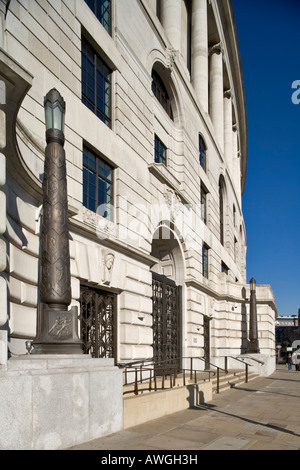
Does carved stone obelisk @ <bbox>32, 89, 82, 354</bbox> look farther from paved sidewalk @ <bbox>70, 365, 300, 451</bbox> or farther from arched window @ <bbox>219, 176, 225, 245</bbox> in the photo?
arched window @ <bbox>219, 176, 225, 245</bbox>

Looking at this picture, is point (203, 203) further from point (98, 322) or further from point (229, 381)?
Result: point (98, 322)

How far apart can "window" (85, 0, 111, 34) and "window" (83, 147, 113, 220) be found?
18.0ft

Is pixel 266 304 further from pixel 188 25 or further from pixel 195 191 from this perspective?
pixel 188 25

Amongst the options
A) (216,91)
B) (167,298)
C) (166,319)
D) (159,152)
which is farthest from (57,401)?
(216,91)

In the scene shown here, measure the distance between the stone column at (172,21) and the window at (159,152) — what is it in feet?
20.6

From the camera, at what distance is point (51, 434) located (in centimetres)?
765

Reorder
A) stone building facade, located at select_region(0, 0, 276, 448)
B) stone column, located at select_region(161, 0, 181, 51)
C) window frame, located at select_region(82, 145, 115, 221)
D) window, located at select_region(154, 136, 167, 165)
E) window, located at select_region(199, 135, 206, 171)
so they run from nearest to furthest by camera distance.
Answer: stone building facade, located at select_region(0, 0, 276, 448), window frame, located at select_region(82, 145, 115, 221), window, located at select_region(154, 136, 167, 165), stone column, located at select_region(161, 0, 181, 51), window, located at select_region(199, 135, 206, 171)

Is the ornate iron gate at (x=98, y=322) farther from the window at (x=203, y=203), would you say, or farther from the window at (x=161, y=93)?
the window at (x=203, y=203)

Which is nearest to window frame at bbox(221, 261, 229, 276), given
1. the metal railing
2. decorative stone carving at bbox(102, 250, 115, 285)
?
the metal railing

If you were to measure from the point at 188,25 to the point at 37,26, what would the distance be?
2513 centimetres

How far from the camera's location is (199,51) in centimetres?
3394

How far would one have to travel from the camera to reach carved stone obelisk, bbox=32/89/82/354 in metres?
8.58

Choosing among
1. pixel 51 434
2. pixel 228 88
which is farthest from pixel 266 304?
pixel 51 434

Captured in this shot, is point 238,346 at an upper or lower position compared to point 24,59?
lower
